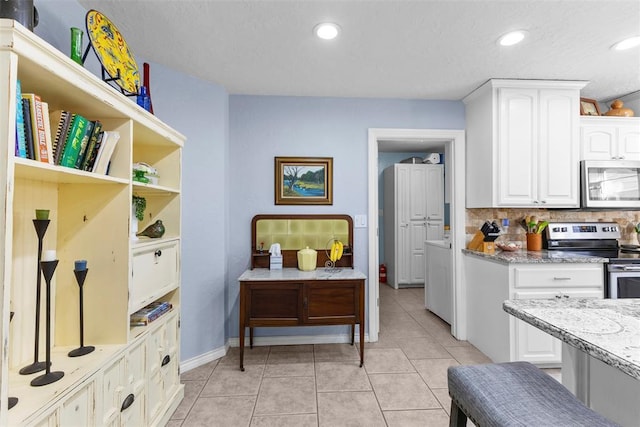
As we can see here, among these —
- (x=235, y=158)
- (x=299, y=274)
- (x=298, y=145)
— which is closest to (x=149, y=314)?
(x=299, y=274)

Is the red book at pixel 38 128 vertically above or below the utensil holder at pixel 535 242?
above

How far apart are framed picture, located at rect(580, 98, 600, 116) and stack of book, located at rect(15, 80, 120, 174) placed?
3.81 meters

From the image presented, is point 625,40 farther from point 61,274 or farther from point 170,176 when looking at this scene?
point 61,274

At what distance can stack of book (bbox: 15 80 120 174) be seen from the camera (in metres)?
0.98

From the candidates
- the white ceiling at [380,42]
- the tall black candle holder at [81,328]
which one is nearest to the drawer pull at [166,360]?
the tall black candle holder at [81,328]

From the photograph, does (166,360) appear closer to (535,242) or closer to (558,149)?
(535,242)

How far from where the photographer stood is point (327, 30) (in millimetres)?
1873

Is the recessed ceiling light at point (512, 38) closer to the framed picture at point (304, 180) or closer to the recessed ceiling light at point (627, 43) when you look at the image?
the recessed ceiling light at point (627, 43)

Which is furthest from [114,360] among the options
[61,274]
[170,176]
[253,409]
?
[170,176]

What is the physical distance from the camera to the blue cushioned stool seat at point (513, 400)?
0.83 meters

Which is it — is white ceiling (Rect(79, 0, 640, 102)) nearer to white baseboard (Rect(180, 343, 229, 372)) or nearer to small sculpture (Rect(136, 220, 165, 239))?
small sculpture (Rect(136, 220, 165, 239))

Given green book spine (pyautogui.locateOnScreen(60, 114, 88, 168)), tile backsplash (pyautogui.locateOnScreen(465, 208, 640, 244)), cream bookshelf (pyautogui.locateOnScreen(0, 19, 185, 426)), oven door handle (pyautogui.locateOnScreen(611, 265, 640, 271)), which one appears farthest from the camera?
tile backsplash (pyautogui.locateOnScreen(465, 208, 640, 244))

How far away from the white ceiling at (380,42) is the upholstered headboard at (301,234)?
47.7 inches

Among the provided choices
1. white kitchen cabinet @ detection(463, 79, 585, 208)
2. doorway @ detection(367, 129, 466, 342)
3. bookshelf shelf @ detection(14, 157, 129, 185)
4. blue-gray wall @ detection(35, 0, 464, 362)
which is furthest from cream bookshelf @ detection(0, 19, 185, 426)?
white kitchen cabinet @ detection(463, 79, 585, 208)
